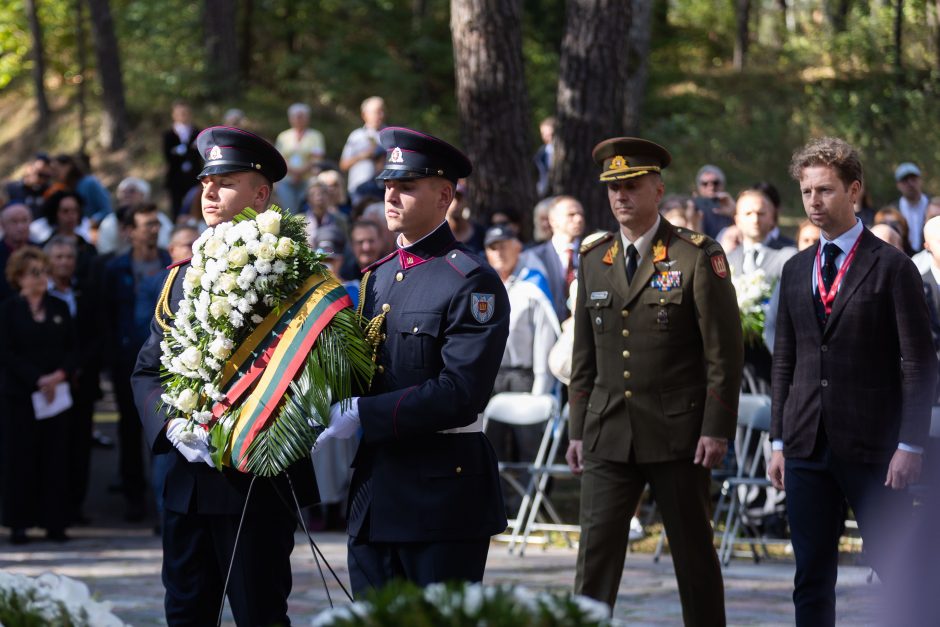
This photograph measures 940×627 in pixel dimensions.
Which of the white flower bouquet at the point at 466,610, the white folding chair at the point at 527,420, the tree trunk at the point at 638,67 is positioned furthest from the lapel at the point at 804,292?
the tree trunk at the point at 638,67

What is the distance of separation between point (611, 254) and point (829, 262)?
3.36 feet

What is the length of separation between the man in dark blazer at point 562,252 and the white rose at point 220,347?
5.88 metres

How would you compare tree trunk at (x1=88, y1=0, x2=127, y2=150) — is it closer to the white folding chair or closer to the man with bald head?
the man with bald head

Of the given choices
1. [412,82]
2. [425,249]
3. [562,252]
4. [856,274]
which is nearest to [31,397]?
[562,252]

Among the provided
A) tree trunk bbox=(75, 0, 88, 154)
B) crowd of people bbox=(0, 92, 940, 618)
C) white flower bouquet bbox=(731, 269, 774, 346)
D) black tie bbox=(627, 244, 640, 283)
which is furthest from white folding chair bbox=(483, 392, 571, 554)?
tree trunk bbox=(75, 0, 88, 154)

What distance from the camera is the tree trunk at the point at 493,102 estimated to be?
12664mm

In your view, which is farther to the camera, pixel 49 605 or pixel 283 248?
pixel 283 248

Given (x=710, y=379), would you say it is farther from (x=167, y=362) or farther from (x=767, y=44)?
(x=767, y=44)

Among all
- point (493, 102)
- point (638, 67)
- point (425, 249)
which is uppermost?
point (638, 67)

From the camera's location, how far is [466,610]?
2.77 m

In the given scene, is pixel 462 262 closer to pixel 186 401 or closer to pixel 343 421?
pixel 343 421

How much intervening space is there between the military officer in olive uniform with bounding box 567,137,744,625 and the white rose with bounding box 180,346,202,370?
2051mm

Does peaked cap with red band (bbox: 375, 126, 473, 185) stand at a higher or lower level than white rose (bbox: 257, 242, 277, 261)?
higher

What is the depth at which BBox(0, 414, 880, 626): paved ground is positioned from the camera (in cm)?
735
